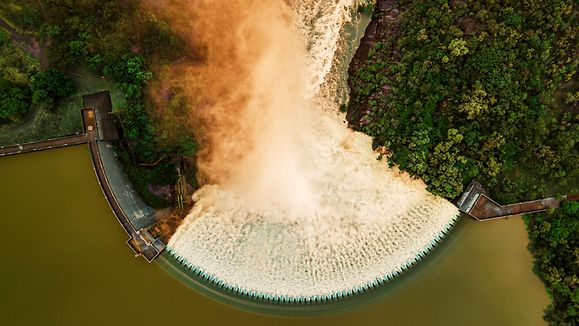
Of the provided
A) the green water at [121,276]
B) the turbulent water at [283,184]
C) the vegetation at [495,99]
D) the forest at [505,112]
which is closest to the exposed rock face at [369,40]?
the turbulent water at [283,184]

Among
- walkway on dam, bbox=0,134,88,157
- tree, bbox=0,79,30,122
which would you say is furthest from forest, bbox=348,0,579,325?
tree, bbox=0,79,30,122

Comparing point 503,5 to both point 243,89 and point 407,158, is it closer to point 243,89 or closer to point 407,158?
point 407,158

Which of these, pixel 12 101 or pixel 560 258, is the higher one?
pixel 560 258

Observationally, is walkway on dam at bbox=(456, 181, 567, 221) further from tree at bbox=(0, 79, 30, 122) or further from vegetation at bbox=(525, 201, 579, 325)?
tree at bbox=(0, 79, 30, 122)

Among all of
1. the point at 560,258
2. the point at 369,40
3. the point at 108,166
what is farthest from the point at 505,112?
the point at 108,166

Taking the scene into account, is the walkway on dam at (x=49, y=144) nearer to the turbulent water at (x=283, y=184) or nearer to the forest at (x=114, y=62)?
the forest at (x=114, y=62)

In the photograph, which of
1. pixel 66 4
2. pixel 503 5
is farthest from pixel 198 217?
pixel 503 5

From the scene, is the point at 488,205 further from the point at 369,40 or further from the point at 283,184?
the point at 369,40

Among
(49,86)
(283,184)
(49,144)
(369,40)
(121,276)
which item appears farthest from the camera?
(369,40)
